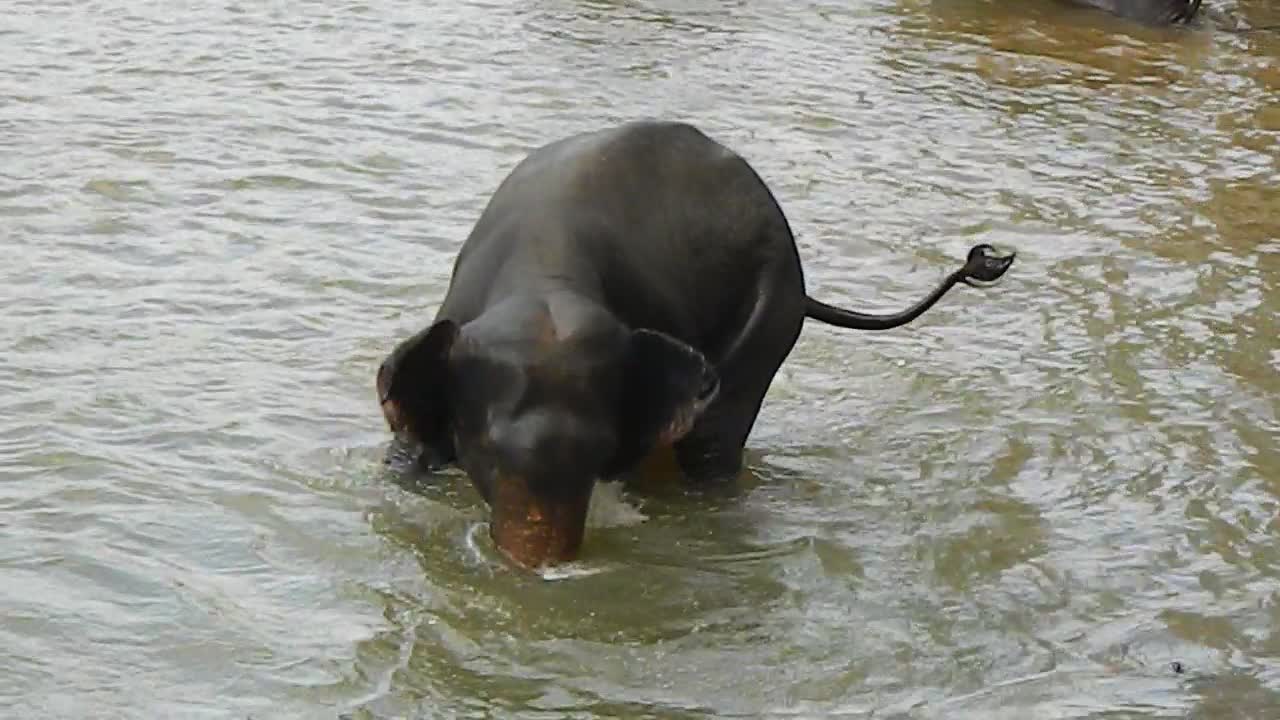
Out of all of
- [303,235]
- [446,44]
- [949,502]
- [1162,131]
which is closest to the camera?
[949,502]

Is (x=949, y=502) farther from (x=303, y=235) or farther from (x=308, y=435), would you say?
(x=303, y=235)

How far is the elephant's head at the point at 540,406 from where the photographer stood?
5.49 meters

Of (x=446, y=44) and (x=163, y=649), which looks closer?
(x=163, y=649)

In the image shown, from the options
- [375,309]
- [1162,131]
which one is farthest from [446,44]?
[375,309]

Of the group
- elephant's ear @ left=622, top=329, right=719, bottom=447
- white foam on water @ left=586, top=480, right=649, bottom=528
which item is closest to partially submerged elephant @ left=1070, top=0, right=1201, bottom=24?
white foam on water @ left=586, top=480, right=649, bottom=528

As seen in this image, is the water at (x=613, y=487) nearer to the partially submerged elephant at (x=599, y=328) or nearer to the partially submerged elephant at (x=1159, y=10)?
the partially submerged elephant at (x=599, y=328)

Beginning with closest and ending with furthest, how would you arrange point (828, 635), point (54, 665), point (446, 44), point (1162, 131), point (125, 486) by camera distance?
point (54, 665), point (828, 635), point (125, 486), point (1162, 131), point (446, 44)

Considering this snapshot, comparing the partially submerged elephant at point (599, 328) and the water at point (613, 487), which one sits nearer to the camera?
the water at point (613, 487)

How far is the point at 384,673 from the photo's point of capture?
5.19m

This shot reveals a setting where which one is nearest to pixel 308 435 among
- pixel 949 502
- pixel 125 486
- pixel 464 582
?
pixel 125 486

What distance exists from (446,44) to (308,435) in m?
7.24

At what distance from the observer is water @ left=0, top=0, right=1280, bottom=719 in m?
5.32

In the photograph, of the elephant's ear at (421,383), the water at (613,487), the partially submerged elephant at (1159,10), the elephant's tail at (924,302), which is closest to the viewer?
the water at (613,487)

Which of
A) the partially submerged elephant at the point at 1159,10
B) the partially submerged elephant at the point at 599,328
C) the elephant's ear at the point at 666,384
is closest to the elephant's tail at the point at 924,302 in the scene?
the partially submerged elephant at the point at 599,328
